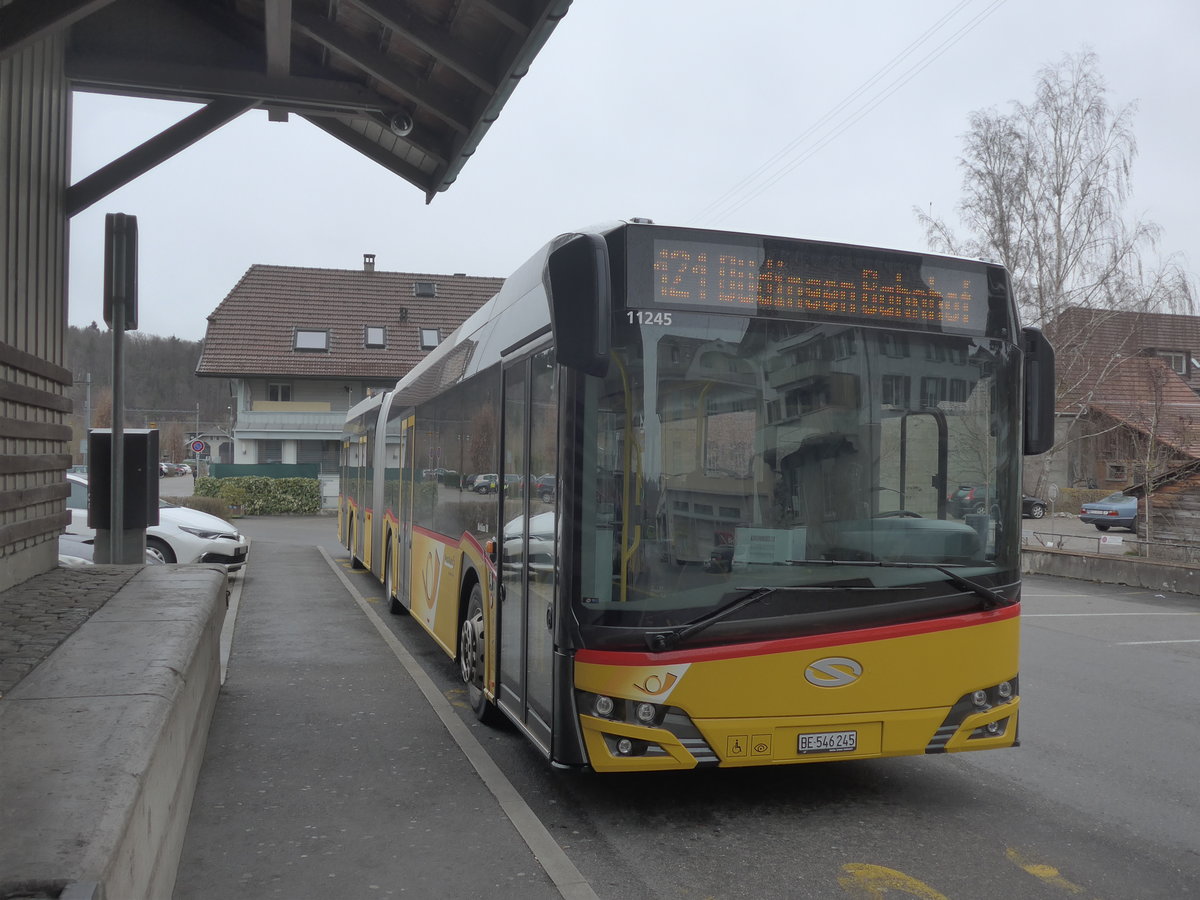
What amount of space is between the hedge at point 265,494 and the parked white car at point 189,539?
73.1ft

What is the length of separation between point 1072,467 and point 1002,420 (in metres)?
45.9

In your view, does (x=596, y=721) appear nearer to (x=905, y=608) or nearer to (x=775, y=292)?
(x=905, y=608)

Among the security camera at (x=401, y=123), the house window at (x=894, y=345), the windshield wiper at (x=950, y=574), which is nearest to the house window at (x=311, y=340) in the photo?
the security camera at (x=401, y=123)

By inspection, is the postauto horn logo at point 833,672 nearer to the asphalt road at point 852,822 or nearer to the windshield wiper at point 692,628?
the windshield wiper at point 692,628

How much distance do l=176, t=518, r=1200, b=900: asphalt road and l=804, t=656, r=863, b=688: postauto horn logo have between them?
0.70 m

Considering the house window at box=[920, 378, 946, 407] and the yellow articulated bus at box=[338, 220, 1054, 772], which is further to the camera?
the house window at box=[920, 378, 946, 407]

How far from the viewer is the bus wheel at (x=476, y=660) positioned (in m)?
7.24

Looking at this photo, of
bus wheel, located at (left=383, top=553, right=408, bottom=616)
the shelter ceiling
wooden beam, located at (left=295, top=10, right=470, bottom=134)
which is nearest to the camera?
the shelter ceiling

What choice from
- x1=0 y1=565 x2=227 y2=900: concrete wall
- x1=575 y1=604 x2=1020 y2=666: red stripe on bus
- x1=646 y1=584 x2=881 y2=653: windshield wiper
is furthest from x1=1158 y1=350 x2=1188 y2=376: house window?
x1=0 y1=565 x2=227 y2=900: concrete wall

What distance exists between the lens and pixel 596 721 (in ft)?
16.5

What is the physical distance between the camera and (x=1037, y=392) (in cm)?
582

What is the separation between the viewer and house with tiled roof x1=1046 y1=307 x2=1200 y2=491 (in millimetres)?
22156

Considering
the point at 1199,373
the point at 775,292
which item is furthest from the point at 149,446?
the point at 1199,373

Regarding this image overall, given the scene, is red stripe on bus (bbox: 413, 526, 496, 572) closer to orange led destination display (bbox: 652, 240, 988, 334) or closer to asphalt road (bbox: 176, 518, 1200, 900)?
asphalt road (bbox: 176, 518, 1200, 900)
